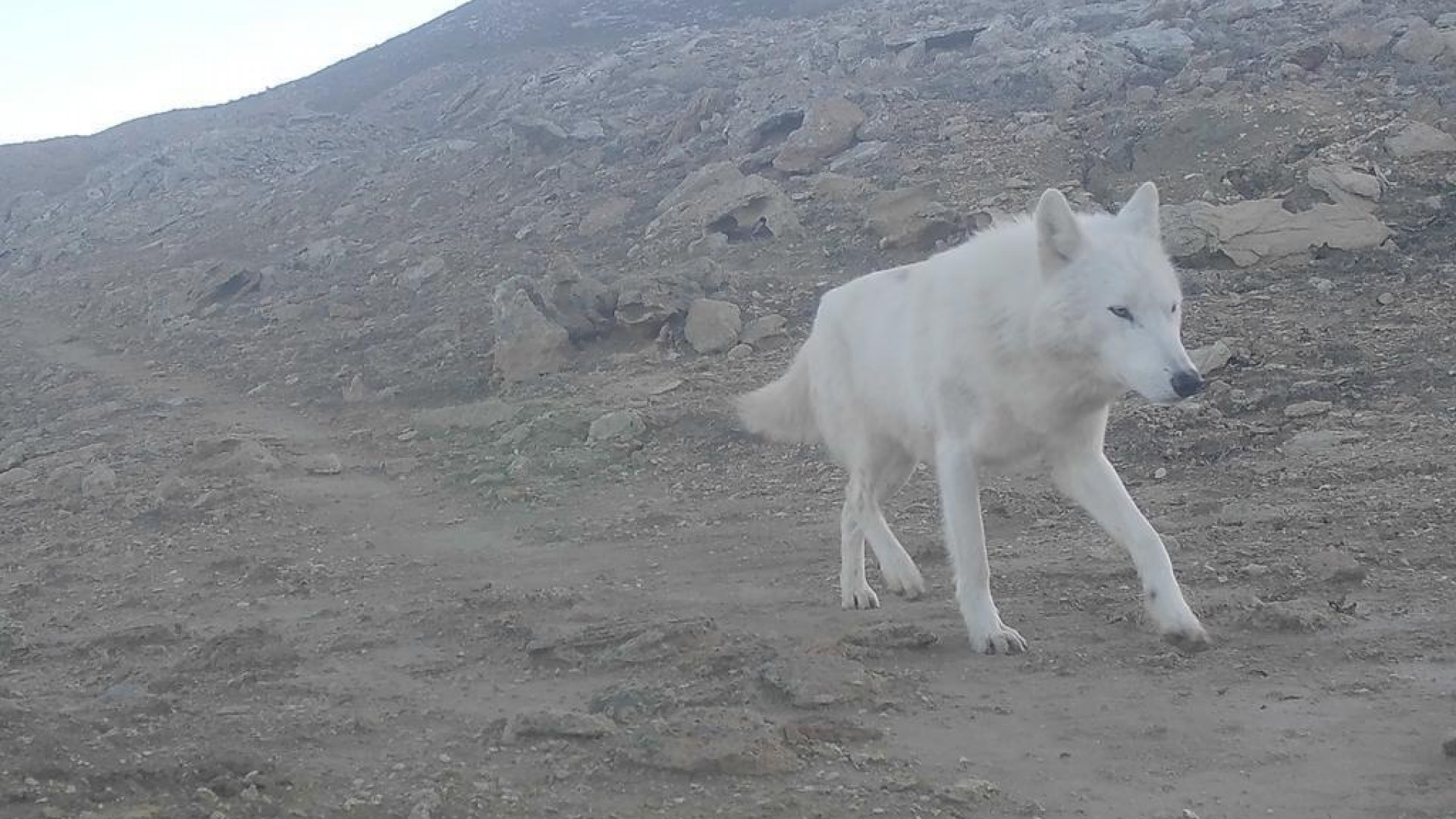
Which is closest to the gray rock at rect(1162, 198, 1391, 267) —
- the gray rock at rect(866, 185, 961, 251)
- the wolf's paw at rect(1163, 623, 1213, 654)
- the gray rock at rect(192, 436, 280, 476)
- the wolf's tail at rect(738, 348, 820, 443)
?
the gray rock at rect(866, 185, 961, 251)

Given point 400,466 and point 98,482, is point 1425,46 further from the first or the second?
point 98,482

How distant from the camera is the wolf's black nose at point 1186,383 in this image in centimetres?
455

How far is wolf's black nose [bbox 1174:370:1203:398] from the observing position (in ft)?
14.9

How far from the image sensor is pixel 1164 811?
3.54 m

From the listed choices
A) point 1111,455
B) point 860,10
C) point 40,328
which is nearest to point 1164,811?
point 1111,455

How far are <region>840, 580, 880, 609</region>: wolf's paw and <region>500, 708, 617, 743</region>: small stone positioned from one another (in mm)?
1835

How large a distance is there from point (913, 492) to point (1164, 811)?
4.47 m

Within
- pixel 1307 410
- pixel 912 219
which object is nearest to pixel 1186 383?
pixel 1307 410

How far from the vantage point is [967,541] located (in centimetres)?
527

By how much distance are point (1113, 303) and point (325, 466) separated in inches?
267

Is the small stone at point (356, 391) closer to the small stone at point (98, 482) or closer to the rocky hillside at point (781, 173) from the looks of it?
the rocky hillside at point (781, 173)

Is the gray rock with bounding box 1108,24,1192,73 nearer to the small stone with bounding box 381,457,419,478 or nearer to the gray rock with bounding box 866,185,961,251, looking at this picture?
the gray rock with bounding box 866,185,961,251

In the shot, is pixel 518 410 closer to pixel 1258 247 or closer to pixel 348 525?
pixel 348 525

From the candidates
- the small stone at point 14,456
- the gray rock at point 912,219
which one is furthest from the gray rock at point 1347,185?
the small stone at point 14,456
